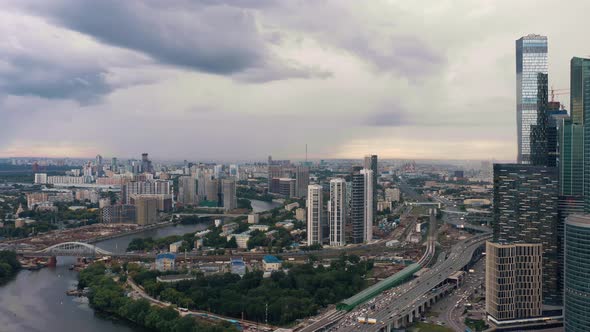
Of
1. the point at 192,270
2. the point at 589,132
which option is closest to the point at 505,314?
the point at 589,132

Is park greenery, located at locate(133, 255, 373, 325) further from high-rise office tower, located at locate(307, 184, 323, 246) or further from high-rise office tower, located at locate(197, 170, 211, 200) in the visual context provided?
high-rise office tower, located at locate(197, 170, 211, 200)

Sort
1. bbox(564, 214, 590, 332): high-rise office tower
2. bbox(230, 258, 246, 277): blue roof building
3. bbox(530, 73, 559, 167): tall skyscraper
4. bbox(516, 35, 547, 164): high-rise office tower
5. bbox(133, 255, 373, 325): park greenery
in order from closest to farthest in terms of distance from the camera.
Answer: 1. bbox(564, 214, 590, 332): high-rise office tower
2. bbox(133, 255, 373, 325): park greenery
3. bbox(530, 73, 559, 167): tall skyscraper
4. bbox(516, 35, 547, 164): high-rise office tower
5. bbox(230, 258, 246, 277): blue roof building

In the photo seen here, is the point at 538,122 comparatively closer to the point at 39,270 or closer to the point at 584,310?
the point at 584,310

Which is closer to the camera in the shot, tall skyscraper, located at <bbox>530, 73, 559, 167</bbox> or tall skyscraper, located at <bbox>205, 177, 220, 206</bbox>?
tall skyscraper, located at <bbox>530, 73, 559, 167</bbox>

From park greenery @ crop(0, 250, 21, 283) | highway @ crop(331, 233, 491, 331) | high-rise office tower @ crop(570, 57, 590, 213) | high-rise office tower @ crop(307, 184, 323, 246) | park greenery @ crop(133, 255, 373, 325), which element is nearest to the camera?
highway @ crop(331, 233, 491, 331)

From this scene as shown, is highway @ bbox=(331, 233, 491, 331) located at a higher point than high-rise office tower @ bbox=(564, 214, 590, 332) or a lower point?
lower

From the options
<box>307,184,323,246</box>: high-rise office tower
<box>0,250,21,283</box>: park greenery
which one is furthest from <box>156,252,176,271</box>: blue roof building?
<box>307,184,323,246</box>: high-rise office tower

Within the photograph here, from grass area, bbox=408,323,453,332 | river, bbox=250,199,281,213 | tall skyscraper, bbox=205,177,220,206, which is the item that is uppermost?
tall skyscraper, bbox=205,177,220,206
